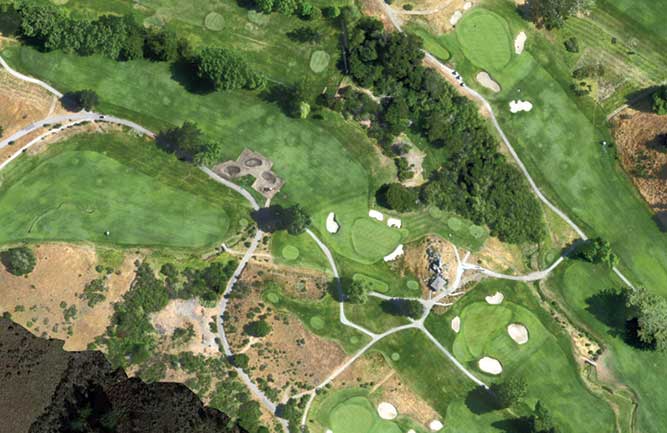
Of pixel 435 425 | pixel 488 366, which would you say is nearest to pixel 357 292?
pixel 435 425

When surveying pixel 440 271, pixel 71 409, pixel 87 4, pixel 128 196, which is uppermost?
pixel 87 4

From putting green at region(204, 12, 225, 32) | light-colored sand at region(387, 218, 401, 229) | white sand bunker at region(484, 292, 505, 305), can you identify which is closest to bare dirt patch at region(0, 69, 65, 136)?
putting green at region(204, 12, 225, 32)

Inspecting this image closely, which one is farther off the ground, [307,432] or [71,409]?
[307,432]

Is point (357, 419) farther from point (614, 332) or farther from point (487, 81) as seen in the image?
point (487, 81)

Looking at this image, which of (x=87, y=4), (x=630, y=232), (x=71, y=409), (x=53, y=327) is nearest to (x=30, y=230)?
(x=53, y=327)

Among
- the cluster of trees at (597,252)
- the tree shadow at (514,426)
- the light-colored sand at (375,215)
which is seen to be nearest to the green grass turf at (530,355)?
the tree shadow at (514,426)

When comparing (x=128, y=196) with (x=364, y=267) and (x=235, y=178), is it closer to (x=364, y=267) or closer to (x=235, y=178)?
(x=235, y=178)
